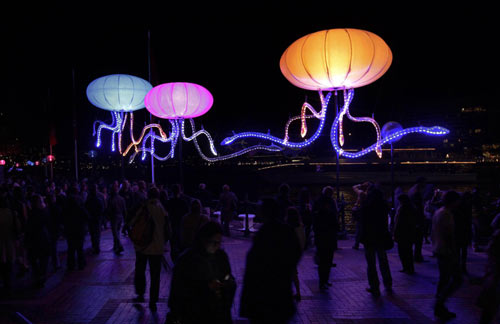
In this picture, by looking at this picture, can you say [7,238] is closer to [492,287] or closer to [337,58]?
[337,58]

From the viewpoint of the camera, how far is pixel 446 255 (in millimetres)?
4289

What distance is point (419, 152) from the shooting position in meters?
55.1

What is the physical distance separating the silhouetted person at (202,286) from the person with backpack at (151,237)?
7.59ft

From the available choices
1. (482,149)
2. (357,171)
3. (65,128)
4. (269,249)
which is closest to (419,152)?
(357,171)

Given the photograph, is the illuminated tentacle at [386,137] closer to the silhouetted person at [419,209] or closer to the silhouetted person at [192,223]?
the silhouetted person at [419,209]

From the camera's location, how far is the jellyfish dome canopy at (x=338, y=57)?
634 centimetres

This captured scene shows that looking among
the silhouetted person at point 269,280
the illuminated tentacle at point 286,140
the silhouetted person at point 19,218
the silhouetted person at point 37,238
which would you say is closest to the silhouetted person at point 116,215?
the silhouetted person at point 19,218

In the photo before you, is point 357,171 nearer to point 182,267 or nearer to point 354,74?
point 354,74

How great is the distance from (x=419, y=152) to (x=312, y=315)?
57.3 m

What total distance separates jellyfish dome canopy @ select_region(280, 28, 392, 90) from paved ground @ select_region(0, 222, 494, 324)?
3811 mm

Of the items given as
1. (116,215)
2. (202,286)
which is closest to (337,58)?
(202,286)

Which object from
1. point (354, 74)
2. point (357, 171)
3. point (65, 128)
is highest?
point (65, 128)

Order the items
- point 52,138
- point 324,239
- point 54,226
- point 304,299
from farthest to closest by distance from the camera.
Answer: point 52,138, point 54,226, point 324,239, point 304,299

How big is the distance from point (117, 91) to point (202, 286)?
30.7ft
